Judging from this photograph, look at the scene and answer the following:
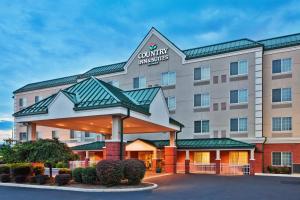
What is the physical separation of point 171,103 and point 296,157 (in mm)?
14752

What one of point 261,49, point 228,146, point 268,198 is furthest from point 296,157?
point 268,198

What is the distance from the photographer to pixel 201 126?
36.3 metres

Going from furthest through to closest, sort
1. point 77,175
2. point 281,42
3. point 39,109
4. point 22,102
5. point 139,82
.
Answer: point 22,102 < point 139,82 < point 281,42 < point 39,109 < point 77,175

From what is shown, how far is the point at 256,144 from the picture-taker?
3259 cm

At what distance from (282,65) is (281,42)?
9.23ft

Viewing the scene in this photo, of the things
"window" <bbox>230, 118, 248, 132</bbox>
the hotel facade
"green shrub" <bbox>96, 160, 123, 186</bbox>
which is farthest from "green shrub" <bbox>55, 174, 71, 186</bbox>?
"window" <bbox>230, 118, 248, 132</bbox>

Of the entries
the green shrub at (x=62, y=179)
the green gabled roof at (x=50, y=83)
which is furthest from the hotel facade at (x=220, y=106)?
the green gabled roof at (x=50, y=83)

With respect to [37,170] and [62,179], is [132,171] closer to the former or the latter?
[62,179]

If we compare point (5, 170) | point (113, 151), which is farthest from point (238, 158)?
point (5, 170)

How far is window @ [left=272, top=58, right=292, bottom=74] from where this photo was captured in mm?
32500

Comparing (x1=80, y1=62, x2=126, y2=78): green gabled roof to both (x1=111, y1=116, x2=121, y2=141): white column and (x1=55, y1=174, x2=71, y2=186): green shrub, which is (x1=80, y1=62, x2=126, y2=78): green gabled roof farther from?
(x1=55, y1=174, x2=71, y2=186): green shrub

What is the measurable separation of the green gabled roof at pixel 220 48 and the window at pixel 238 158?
36.7 feet

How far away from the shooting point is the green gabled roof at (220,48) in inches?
1362

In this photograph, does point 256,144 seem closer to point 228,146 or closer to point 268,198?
point 228,146
